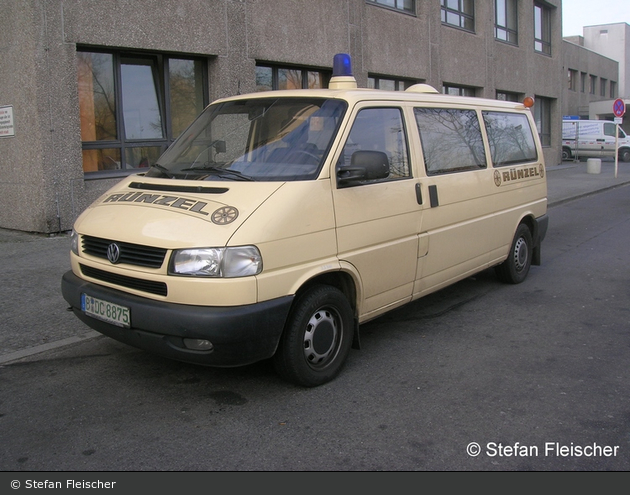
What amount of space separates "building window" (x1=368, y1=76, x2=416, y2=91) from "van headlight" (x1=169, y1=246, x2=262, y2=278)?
13752mm

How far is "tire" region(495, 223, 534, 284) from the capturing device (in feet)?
23.6

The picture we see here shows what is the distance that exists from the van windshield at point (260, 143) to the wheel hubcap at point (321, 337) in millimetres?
961

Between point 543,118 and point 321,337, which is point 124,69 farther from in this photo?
point 543,118

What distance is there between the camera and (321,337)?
4.37 metres

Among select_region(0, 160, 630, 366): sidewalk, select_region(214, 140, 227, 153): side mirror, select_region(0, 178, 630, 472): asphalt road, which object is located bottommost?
select_region(0, 178, 630, 472): asphalt road

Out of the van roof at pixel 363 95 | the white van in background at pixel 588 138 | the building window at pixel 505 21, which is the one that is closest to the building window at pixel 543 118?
the building window at pixel 505 21

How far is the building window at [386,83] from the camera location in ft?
56.0

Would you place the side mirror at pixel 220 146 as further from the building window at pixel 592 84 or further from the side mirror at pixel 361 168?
the building window at pixel 592 84

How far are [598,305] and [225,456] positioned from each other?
454cm

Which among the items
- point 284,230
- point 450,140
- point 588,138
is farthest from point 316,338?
point 588,138

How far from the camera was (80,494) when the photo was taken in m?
3.14

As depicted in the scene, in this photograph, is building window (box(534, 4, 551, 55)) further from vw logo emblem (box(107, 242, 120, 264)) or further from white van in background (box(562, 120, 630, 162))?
vw logo emblem (box(107, 242, 120, 264))

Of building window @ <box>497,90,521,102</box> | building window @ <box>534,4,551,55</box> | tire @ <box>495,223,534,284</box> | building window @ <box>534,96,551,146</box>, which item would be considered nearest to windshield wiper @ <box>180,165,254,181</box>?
tire @ <box>495,223,534,284</box>

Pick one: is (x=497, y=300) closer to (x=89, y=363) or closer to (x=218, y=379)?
(x=218, y=379)
